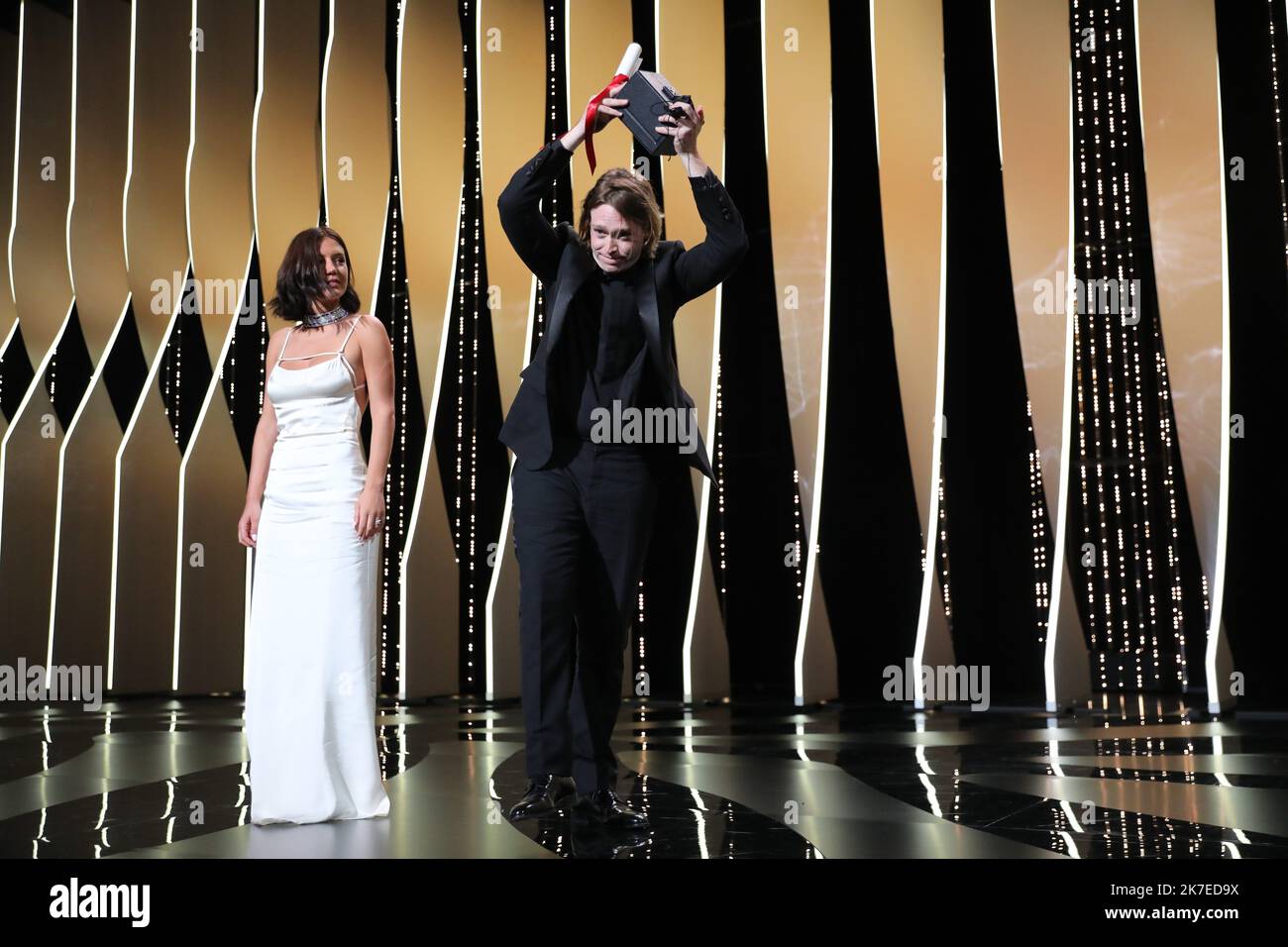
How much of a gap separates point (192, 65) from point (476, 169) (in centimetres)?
149

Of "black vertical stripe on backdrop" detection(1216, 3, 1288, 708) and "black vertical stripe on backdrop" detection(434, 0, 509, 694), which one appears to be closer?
"black vertical stripe on backdrop" detection(1216, 3, 1288, 708)

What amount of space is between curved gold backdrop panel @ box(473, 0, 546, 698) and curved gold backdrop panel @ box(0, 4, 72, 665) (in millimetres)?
2582

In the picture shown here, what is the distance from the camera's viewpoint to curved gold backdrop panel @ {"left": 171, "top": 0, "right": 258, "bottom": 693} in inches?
219

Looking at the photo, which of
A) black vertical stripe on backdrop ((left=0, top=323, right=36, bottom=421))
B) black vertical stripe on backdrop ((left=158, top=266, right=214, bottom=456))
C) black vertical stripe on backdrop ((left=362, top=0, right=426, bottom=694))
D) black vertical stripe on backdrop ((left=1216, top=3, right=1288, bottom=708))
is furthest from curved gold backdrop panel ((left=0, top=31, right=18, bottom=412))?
black vertical stripe on backdrop ((left=1216, top=3, right=1288, bottom=708))

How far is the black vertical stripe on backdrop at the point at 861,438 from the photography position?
5348 millimetres

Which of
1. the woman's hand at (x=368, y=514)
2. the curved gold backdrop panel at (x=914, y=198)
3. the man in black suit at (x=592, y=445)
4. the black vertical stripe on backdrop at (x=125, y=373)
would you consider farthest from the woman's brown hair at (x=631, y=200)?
the black vertical stripe on backdrop at (x=125, y=373)

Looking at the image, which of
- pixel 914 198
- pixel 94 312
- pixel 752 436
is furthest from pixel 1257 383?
pixel 94 312

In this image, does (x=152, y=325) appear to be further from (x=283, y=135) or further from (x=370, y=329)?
(x=370, y=329)

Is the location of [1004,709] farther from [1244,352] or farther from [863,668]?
[1244,352]

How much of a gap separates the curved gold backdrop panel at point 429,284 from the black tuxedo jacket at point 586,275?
2815 mm

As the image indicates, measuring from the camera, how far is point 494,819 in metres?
2.33

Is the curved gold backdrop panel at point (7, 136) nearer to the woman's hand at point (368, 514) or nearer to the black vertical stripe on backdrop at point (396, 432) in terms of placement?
the black vertical stripe on backdrop at point (396, 432)

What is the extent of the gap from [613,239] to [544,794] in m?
1.15

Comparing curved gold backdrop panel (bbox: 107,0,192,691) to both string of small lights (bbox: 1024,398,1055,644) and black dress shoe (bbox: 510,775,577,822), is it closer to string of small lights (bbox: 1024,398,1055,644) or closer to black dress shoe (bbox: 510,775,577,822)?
black dress shoe (bbox: 510,775,577,822)
